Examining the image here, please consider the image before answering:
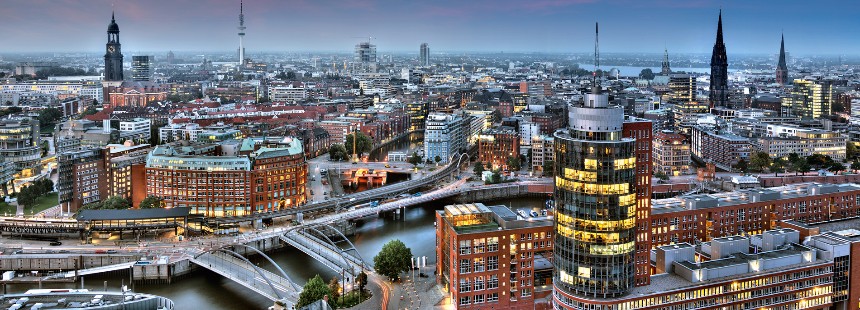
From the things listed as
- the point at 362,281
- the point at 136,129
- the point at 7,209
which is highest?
the point at 136,129

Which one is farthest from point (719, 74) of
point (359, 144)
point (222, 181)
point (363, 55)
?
point (363, 55)

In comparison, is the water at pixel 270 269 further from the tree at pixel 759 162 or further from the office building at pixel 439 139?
the tree at pixel 759 162

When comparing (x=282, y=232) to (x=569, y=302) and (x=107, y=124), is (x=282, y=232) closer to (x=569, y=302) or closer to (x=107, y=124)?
(x=569, y=302)

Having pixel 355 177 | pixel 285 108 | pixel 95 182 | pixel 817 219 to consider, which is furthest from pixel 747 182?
pixel 285 108

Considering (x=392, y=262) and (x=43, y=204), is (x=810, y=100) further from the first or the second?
(x=43, y=204)

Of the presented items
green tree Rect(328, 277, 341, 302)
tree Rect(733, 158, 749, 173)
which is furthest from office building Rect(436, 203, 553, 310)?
tree Rect(733, 158, 749, 173)

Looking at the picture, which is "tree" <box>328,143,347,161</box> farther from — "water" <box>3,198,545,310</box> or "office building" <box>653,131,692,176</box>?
"office building" <box>653,131,692,176</box>
